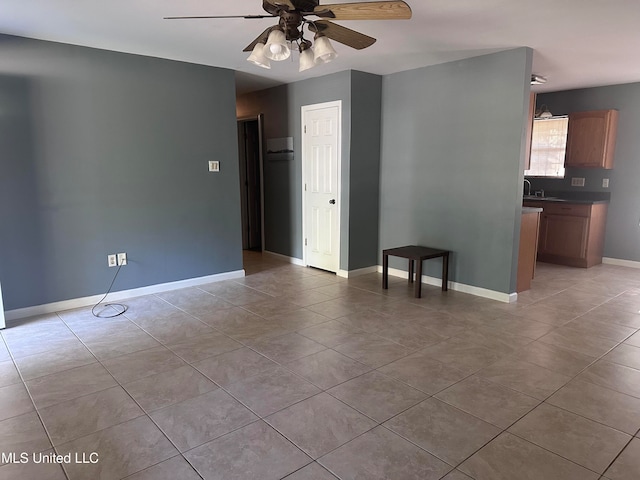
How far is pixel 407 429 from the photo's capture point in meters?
2.15

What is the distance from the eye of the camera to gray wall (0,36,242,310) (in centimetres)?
364

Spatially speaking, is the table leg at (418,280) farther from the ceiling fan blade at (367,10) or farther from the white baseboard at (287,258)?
the ceiling fan blade at (367,10)

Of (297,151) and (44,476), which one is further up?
(297,151)

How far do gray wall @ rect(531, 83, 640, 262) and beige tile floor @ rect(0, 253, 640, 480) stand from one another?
2085 millimetres

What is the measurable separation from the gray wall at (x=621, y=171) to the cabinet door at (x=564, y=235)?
628mm

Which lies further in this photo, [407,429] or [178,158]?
[178,158]

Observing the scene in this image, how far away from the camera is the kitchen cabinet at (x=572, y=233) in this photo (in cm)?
556

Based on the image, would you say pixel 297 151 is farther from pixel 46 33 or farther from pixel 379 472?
pixel 379 472

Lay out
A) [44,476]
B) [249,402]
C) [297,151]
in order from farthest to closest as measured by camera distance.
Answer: [297,151], [249,402], [44,476]

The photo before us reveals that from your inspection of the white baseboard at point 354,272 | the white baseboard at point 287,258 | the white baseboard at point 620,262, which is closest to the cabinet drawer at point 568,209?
the white baseboard at point 620,262

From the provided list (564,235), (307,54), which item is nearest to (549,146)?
(564,235)

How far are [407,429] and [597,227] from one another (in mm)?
4949

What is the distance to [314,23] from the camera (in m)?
2.40

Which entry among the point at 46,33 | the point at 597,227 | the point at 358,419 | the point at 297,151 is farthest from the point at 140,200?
the point at 597,227
